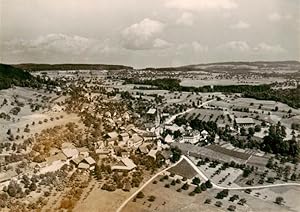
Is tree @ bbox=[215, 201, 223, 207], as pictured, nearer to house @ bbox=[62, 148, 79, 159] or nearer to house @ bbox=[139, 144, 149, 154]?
house @ bbox=[139, 144, 149, 154]

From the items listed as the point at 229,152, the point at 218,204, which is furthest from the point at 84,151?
the point at 229,152

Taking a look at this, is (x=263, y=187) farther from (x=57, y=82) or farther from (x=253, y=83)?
(x=253, y=83)

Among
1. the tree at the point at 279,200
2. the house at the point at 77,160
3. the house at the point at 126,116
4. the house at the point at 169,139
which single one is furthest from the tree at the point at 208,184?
the house at the point at 77,160

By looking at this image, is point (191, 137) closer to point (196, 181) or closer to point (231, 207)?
point (196, 181)

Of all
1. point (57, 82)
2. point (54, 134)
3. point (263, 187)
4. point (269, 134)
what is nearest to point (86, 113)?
point (54, 134)

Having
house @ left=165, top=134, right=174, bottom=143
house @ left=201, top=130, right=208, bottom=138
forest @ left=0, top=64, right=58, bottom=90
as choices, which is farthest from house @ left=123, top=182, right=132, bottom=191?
forest @ left=0, top=64, right=58, bottom=90
